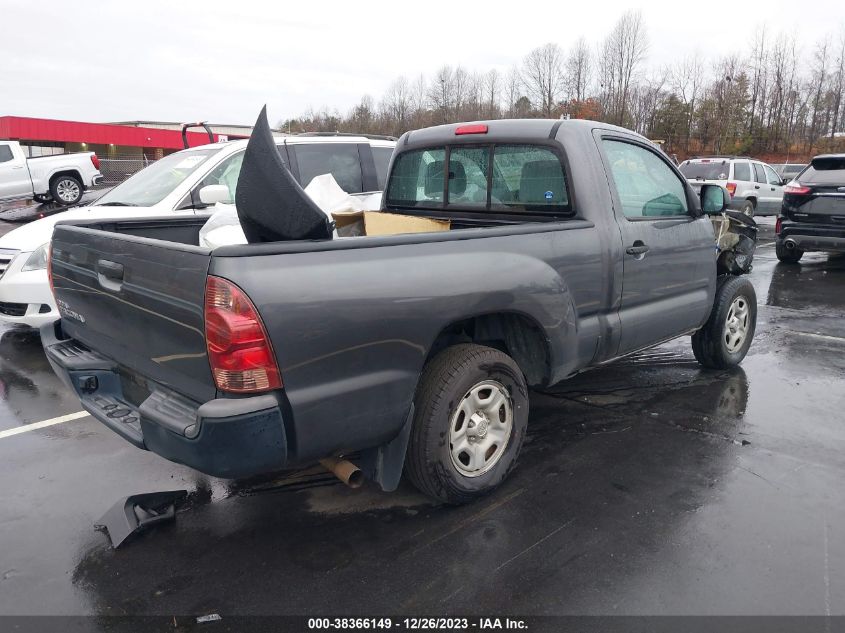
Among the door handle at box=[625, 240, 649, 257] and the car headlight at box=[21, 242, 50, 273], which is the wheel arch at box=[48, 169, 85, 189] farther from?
the door handle at box=[625, 240, 649, 257]

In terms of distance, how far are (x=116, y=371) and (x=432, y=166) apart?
2.54m

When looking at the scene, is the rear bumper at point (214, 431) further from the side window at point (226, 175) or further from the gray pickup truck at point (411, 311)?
the side window at point (226, 175)

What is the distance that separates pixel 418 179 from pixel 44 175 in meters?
17.0

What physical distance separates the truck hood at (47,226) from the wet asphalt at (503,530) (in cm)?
223

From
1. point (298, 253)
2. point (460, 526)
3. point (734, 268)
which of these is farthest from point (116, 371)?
point (734, 268)


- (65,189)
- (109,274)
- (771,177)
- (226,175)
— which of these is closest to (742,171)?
(771,177)

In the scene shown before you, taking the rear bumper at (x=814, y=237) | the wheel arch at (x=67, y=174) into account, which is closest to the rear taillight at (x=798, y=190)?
the rear bumper at (x=814, y=237)

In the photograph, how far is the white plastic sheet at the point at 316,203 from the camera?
4.25 metres

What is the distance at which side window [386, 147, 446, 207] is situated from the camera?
15.1 ft

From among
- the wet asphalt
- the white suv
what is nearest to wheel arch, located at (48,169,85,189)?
the wet asphalt

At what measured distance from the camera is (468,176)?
A: 4.39 meters

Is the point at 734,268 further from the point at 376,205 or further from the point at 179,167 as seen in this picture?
the point at 179,167

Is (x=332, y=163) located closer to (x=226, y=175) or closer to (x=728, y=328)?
(x=226, y=175)

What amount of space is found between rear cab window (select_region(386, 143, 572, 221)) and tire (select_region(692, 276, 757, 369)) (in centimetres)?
212
